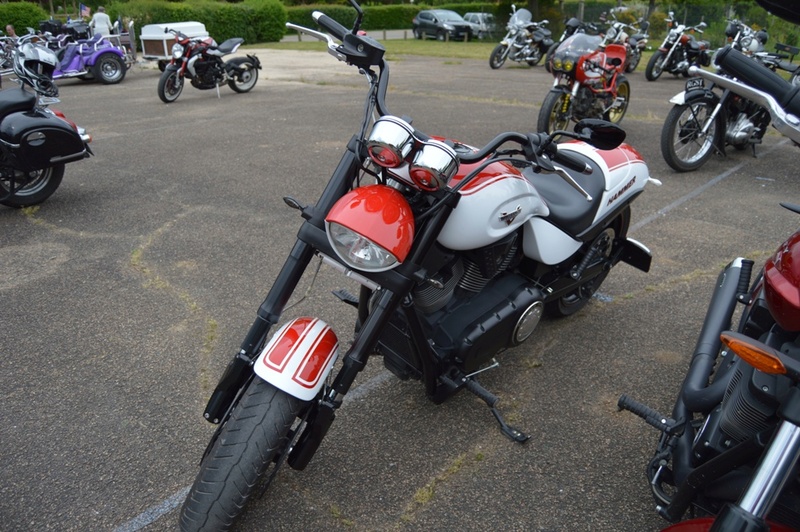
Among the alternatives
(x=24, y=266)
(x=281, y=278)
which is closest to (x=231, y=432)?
(x=281, y=278)

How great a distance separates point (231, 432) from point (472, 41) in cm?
2747

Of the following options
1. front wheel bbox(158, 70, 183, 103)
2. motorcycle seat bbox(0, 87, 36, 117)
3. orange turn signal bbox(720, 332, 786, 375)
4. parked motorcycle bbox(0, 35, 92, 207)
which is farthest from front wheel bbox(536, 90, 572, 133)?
front wheel bbox(158, 70, 183, 103)

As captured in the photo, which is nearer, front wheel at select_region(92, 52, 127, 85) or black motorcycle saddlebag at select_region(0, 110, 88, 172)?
black motorcycle saddlebag at select_region(0, 110, 88, 172)

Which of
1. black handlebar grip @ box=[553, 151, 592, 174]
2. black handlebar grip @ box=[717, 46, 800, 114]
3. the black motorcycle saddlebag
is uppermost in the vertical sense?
black handlebar grip @ box=[717, 46, 800, 114]

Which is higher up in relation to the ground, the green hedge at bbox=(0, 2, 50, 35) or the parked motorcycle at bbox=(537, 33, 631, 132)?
the parked motorcycle at bbox=(537, 33, 631, 132)

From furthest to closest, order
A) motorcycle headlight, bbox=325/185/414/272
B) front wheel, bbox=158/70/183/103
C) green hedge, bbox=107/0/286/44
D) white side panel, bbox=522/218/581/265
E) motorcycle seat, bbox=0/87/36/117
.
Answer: green hedge, bbox=107/0/286/44 → front wheel, bbox=158/70/183/103 → motorcycle seat, bbox=0/87/36/117 → white side panel, bbox=522/218/581/265 → motorcycle headlight, bbox=325/185/414/272

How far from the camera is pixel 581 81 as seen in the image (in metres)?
7.53

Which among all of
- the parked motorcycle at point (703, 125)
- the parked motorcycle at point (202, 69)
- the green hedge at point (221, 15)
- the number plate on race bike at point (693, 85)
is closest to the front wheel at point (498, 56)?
the parked motorcycle at point (202, 69)

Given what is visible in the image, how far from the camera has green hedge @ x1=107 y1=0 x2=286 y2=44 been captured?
22391mm

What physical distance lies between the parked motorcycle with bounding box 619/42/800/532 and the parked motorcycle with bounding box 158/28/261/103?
33.0ft

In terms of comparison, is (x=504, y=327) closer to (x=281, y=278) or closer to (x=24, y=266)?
(x=281, y=278)

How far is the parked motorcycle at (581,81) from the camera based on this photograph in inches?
293

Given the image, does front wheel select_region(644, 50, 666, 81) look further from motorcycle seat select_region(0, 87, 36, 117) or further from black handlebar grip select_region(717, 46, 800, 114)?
black handlebar grip select_region(717, 46, 800, 114)

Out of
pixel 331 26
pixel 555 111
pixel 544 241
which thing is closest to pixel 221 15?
pixel 555 111
